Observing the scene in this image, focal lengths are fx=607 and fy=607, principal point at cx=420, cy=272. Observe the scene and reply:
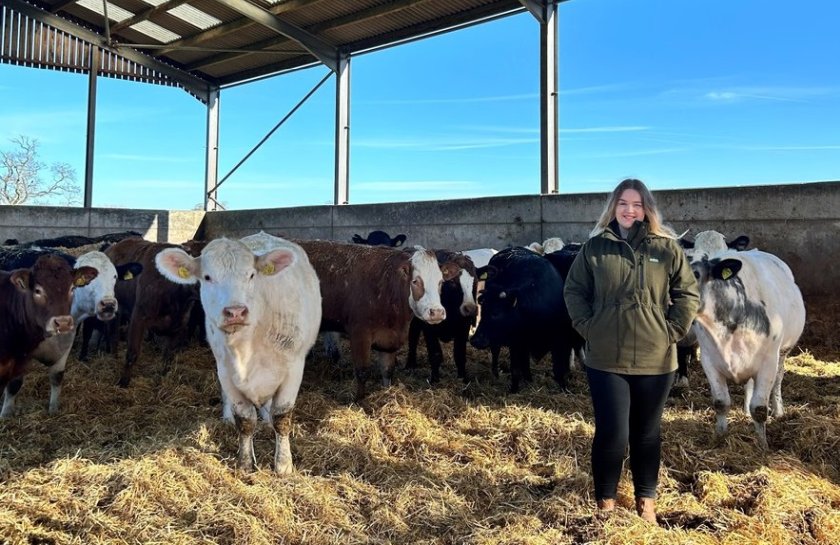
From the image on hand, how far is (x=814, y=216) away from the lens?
852 centimetres

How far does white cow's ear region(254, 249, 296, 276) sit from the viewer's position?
399cm

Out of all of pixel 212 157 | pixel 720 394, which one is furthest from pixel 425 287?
pixel 212 157

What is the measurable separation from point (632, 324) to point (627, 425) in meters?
0.53

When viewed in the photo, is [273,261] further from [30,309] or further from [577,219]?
[577,219]

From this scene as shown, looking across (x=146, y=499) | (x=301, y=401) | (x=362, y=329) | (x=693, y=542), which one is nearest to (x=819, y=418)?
(x=693, y=542)

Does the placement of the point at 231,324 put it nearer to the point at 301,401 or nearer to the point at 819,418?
the point at 301,401

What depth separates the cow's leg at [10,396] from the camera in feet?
16.8

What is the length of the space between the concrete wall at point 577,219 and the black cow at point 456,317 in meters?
4.44

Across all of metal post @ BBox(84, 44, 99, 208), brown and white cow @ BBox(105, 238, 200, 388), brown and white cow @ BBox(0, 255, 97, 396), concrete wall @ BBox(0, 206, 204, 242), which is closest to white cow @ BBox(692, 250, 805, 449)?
brown and white cow @ BBox(0, 255, 97, 396)

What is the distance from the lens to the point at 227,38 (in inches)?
597

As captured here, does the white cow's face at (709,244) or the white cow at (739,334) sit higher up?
the white cow's face at (709,244)

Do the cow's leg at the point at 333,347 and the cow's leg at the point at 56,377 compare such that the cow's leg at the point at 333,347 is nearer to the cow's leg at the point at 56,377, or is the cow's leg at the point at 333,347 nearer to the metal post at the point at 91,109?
the cow's leg at the point at 56,377

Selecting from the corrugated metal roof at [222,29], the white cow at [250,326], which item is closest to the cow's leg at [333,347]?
the white cow at [250,326]

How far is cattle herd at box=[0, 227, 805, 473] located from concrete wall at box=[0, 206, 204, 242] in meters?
8.12
